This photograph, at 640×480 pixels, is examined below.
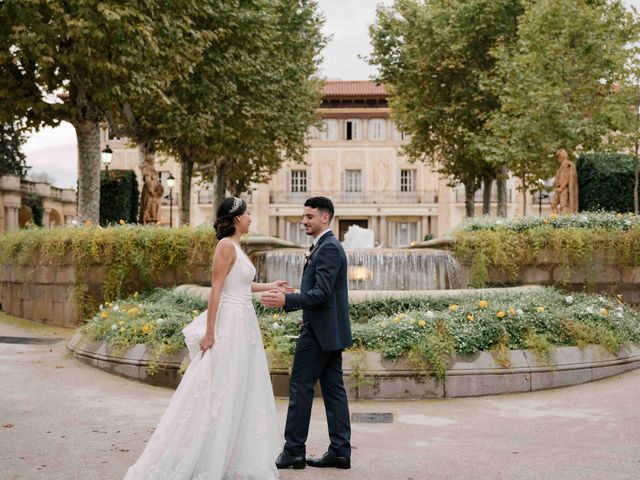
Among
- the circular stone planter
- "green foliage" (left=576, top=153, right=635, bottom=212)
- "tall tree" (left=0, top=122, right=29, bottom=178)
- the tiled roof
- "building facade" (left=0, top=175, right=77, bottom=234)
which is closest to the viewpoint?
the circular stone planter

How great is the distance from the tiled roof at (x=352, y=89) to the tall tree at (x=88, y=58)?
40.3 m

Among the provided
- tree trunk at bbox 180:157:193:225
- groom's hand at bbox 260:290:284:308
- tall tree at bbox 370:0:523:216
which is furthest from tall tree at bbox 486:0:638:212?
groom's hand at bbox 260:290:284:308

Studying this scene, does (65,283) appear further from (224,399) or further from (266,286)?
(224,399)

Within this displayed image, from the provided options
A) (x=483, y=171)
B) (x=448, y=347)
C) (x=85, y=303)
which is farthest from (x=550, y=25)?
(x=448, y=347)

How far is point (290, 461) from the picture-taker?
235 inches

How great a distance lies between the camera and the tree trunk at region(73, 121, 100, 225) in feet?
64.2

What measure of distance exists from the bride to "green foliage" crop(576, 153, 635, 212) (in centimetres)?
2256

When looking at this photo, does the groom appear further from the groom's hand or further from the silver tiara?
the silver tiara

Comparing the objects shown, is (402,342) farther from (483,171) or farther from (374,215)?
(374,215)

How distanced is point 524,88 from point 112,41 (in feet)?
53.6

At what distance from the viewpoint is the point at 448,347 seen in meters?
9.10

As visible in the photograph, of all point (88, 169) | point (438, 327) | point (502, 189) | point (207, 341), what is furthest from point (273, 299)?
point (502, 189)

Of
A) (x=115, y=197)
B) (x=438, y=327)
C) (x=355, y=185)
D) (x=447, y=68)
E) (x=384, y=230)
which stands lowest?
(x=438, y=327)

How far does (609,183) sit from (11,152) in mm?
41398
